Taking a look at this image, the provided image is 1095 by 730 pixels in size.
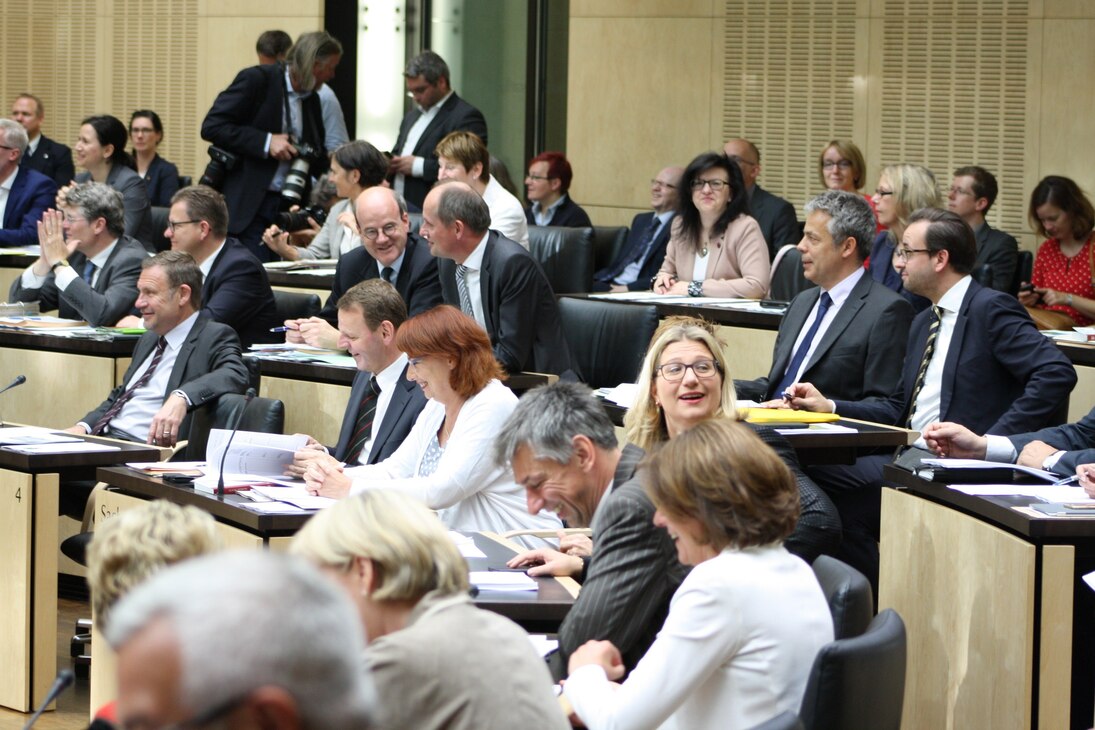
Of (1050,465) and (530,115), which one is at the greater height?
(530,115)

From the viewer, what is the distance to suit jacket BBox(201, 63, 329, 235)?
9195 mm

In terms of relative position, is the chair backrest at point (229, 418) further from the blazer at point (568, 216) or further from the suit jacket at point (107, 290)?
the blazer at point (568, 216)

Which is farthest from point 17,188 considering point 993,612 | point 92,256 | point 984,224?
point 993,612

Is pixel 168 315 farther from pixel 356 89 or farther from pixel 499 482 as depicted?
pixel 356 89

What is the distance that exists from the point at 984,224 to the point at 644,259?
1.94m

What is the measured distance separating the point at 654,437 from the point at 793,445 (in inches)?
33.5

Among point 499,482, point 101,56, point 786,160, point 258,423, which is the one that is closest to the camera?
point 499,482

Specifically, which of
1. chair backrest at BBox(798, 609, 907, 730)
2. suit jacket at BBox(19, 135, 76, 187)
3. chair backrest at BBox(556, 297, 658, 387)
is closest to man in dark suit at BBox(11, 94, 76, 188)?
suit jacket at BBox(19, 135, 76, 187)

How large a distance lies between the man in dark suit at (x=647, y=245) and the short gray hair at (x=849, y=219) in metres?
3.06

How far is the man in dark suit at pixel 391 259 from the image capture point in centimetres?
646

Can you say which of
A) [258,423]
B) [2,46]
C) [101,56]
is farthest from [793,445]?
[2,46]

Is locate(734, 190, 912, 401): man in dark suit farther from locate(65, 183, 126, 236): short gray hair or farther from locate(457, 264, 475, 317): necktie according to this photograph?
locate(65, 183, 126, 236): short gray hair

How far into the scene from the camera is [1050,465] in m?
4.14

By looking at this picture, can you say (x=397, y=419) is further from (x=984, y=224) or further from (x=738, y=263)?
(x=984, y=224)
